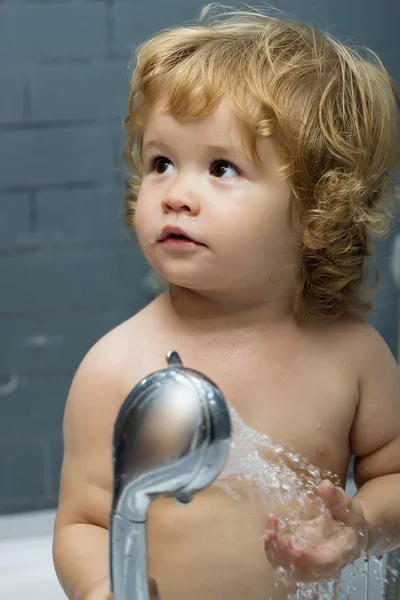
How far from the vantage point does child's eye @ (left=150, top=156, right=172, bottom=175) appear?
34.2 inches

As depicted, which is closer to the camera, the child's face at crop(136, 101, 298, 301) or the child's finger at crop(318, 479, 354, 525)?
the child's finger at crop(318, 479, 354, 525)

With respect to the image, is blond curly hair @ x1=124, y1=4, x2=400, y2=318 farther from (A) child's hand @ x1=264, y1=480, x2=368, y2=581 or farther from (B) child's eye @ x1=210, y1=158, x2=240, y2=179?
(A) child's hand @ x1=264, y1=480, x2=368, y2=581

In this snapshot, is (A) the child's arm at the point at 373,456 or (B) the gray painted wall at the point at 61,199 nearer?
(A) the child's arm at the point at 373,456

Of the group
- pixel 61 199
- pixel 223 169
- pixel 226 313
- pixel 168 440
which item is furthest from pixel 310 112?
pixel 61 199

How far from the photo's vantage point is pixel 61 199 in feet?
4.65

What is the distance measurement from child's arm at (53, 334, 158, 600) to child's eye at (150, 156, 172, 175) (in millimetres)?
174

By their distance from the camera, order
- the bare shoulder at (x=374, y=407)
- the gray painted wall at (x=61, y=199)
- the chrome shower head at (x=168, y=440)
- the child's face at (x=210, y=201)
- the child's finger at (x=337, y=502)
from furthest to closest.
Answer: the gray painted wall at (x=61, y=199), the bare shoulder at (x=374, y=407), the child's face at (x=210, y=201), the child's finger at (x=337, y=502), the chrome shower head at (x=168, y=440)

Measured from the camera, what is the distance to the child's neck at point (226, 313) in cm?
92

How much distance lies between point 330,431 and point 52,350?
65 cm

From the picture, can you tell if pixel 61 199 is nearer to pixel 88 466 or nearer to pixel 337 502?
pixel 88 466

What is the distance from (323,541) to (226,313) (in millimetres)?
242

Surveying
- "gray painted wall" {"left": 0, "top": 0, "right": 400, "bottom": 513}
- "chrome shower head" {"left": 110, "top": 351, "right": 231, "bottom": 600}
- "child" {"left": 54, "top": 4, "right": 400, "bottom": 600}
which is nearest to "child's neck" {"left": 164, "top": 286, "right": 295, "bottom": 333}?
"child" {"left": 54, "top": 4, "right": 400, "bottom": 600}

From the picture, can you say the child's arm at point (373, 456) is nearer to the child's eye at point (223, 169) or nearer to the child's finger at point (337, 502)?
the child's finger at point (337, 502)

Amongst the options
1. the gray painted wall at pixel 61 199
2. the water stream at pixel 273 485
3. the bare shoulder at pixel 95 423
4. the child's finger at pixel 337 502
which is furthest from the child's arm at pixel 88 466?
the gray painted wall at pixel 61 199
